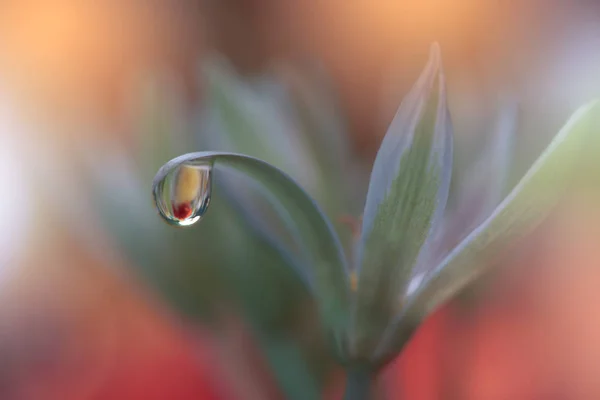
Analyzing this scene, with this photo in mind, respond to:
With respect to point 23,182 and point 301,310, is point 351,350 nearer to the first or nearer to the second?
point 301,310

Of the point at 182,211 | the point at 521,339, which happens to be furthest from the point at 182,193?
the point at 521,339

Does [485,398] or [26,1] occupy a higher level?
[26,1]

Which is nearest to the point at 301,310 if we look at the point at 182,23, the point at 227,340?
the point at 227,340

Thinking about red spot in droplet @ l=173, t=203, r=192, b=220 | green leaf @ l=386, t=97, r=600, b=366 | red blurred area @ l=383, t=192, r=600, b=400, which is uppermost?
red spot in droplet @ l=173, t=203, r=192, b=220

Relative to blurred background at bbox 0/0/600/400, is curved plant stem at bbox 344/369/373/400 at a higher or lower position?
lower

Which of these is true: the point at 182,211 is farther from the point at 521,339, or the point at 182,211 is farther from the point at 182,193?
the point at 521,339
